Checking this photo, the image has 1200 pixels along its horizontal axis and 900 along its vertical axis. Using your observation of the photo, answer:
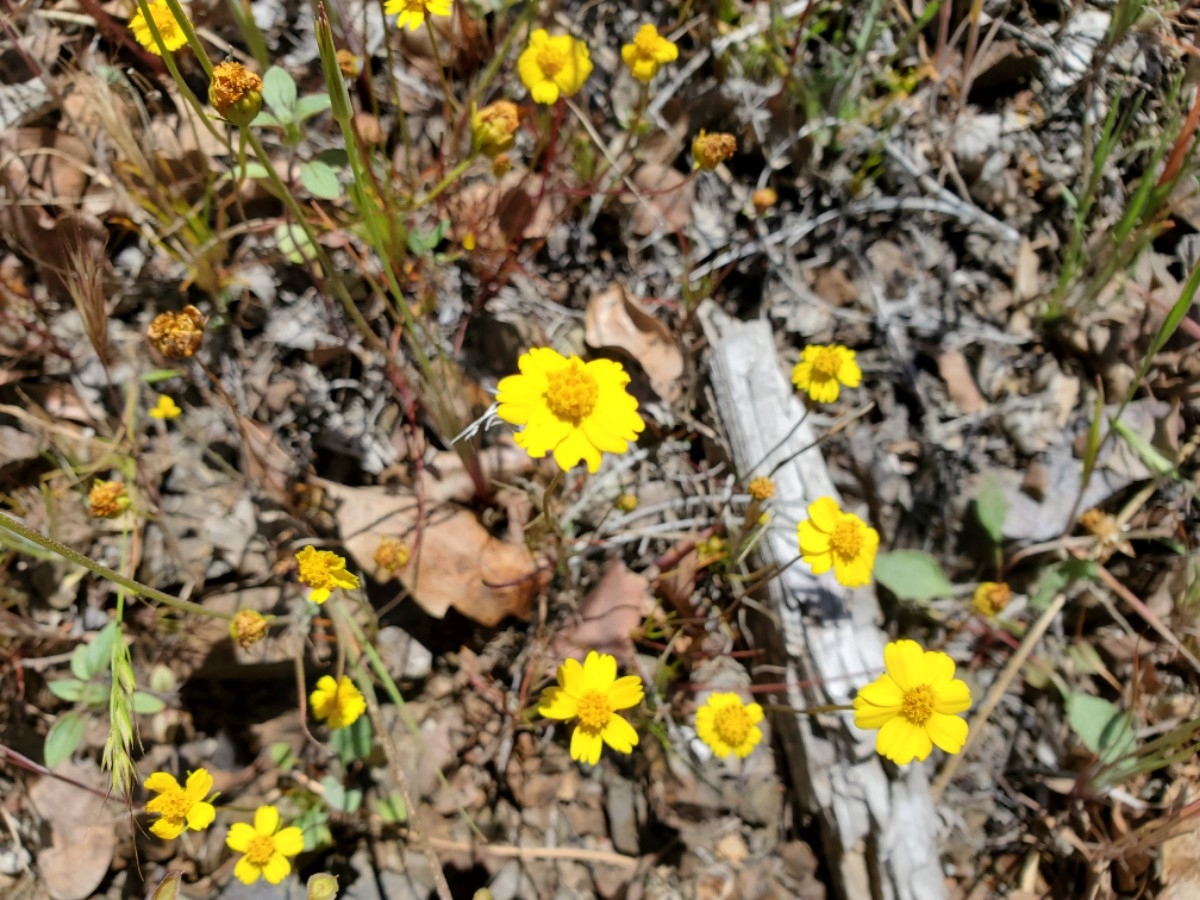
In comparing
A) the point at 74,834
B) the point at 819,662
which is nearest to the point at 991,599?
the point at 819,662

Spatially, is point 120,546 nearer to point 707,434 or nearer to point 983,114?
point 707,434

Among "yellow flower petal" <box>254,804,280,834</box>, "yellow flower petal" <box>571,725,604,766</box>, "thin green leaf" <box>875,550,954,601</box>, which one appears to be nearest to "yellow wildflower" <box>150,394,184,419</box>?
"yellow flower petal" <box>254,804,280,834</box>

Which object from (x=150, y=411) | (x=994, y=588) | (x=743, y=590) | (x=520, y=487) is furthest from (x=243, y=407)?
(x=994, y=588)

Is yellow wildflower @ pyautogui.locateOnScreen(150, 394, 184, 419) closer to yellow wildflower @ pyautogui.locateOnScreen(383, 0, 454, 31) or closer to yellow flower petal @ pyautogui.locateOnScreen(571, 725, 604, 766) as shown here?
yellow wildflower @ pyautogui.locateOnScreen(383, 0, 454, 31)

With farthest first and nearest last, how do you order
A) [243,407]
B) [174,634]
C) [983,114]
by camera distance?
[983,114], [243,407], [174,634]

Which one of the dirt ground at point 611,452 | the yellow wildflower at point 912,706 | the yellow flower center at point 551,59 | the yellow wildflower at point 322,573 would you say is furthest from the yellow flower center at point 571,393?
the yellow flower center at point 551,59

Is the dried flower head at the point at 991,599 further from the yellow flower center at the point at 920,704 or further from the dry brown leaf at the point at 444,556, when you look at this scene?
the dry brown leaf at the point at 444,556
